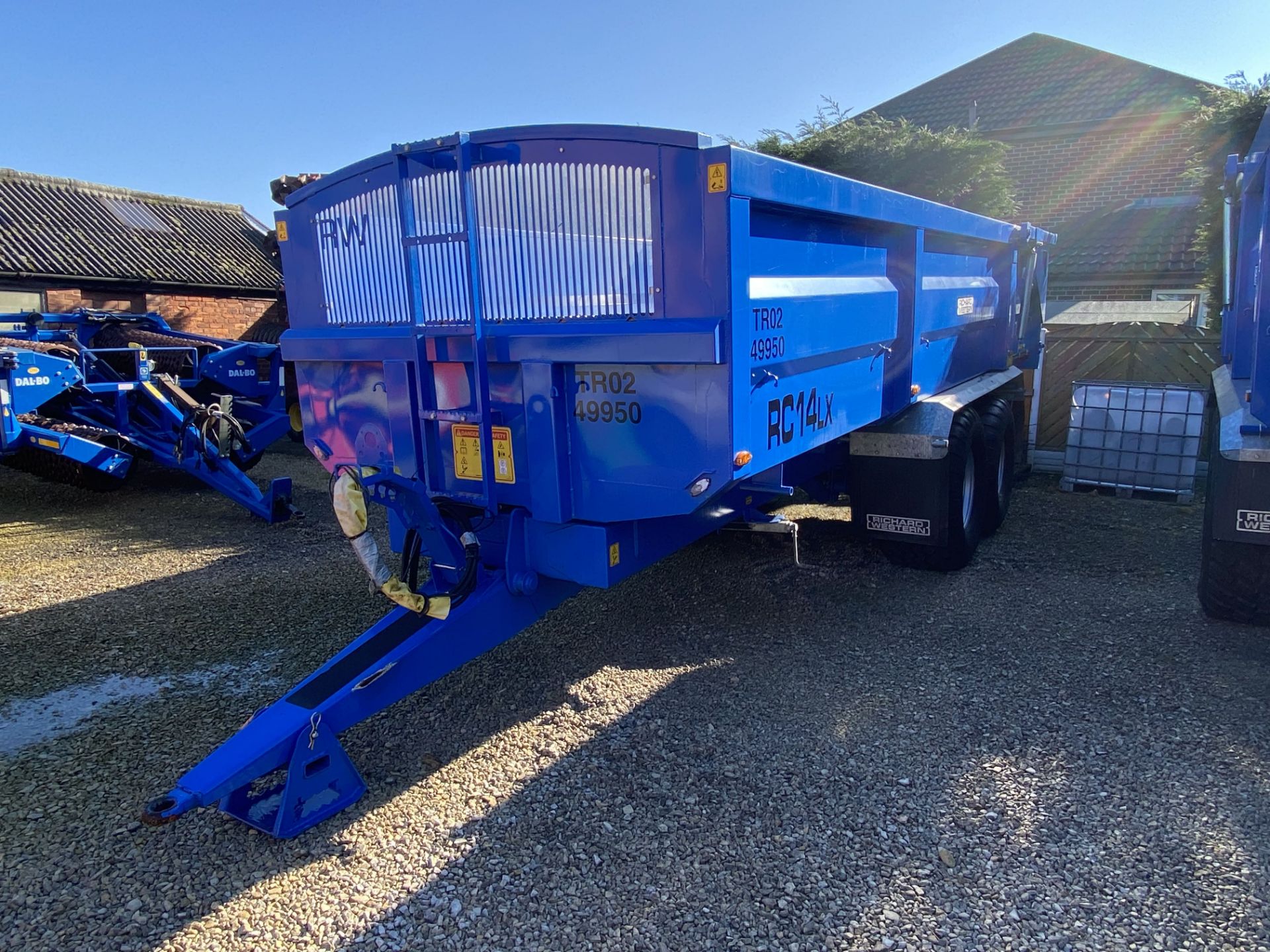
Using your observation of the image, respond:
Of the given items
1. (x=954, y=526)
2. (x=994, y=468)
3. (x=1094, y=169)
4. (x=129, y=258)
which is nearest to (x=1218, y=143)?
(x=1094, y=169)

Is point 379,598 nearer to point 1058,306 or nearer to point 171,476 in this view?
point 171,476

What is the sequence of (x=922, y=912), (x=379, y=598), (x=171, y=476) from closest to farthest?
1. (x=922, y=912)
2. (x=379, y=598)
3. (x=171, y=476)

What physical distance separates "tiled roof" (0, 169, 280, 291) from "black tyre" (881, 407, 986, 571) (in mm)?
14710

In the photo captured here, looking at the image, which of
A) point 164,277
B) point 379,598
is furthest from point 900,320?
point 164,277

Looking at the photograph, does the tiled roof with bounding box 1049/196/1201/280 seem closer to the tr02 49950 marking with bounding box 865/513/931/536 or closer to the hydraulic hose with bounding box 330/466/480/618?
the tr02 49950 marking with bounding box 865/513/931/536

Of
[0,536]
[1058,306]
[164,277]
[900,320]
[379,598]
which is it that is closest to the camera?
[900,320]

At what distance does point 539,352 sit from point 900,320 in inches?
90.5

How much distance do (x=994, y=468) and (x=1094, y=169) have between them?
14246 mm

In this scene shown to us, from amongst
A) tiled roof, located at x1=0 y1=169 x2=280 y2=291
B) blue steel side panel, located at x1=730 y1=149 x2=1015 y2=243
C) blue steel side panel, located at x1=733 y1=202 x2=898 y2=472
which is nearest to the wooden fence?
blue steel side panel, located at x1=730 y1=149 x2=1015 y2=243

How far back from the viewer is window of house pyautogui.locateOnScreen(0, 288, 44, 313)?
13.9 metres

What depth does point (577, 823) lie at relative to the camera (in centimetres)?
286

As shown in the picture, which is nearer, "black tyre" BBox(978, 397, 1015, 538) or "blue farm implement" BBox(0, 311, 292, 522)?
"black tyre" BBox(978, 397, 1015, 538)

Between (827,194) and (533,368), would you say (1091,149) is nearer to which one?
(827,194)

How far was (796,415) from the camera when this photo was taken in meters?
3.27
